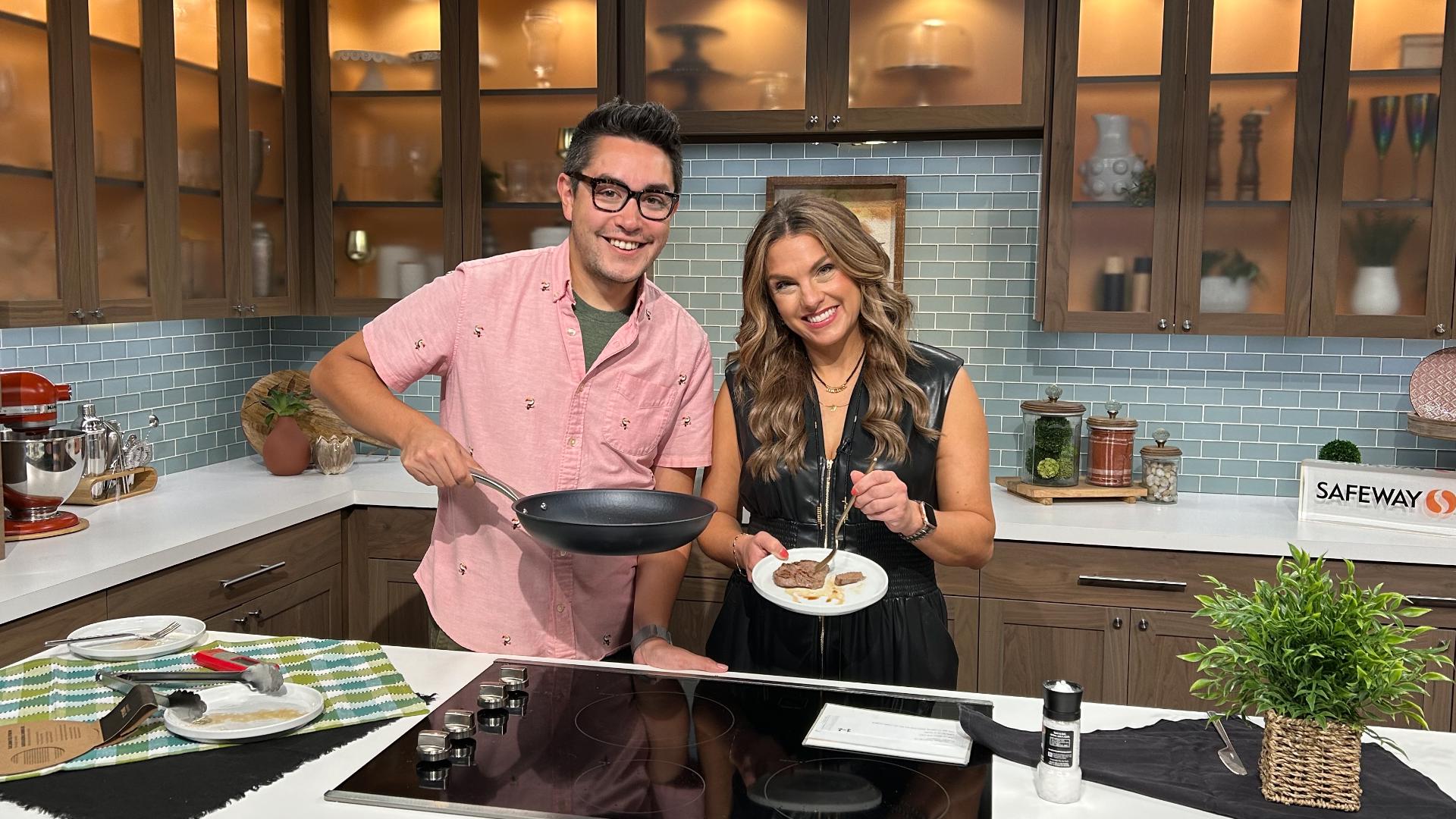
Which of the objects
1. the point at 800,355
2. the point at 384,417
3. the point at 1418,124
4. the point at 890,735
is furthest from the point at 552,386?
the point at 1418,124

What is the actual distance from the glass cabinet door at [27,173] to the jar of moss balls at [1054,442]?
2747 millimetres

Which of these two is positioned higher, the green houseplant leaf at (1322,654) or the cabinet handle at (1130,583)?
the green houseplant leaf at (1322,654)

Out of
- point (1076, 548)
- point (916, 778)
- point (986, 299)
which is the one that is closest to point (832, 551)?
point (916, 778)

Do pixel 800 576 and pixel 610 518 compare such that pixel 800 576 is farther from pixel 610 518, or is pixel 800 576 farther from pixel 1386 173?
pixel 1386 173

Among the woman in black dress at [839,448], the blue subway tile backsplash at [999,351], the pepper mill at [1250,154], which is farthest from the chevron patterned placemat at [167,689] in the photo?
the pepper mill at [1250,154]

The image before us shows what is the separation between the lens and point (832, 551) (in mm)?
2168

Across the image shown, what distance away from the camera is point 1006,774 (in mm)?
1561

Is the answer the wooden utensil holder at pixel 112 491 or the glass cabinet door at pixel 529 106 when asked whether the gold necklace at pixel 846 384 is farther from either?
the wooden utensil holder at pixel 112 491

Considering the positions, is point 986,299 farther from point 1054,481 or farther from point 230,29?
point 230,29

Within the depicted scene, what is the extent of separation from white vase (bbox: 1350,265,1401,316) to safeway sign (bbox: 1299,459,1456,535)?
0.45 m

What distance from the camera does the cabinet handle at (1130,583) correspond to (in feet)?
10.9

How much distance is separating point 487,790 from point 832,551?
869 millimetres

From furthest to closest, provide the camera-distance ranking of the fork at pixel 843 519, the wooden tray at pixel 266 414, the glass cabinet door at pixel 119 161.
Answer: the wooden tray at pixel 266 414, the glass cabinet door at pixel 119 161, the fork at pixel 843 519

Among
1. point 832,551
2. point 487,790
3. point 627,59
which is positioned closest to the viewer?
point 487,790
